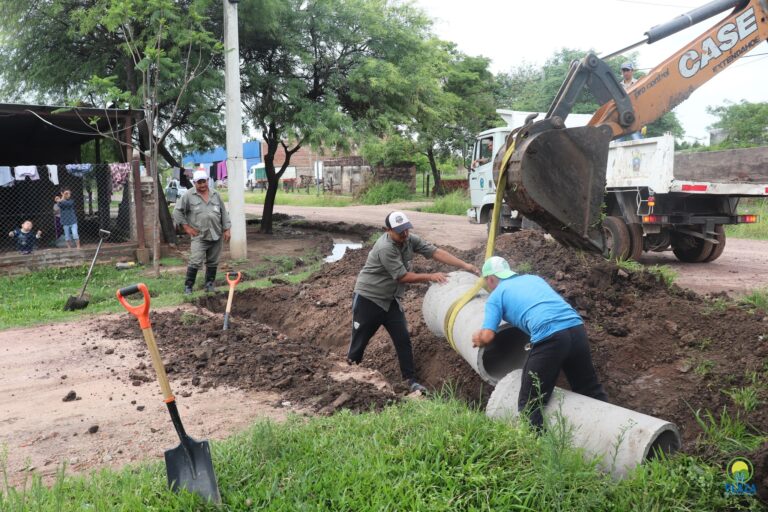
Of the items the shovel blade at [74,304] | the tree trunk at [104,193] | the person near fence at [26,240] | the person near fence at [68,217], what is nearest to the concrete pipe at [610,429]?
the shovel blade at [74,304]

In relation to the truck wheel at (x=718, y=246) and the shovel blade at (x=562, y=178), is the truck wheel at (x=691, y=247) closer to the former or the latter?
the truck wheel at (x=718, y=246)

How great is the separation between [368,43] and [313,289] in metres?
8.48

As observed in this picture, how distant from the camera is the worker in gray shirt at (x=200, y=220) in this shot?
31.2 feet

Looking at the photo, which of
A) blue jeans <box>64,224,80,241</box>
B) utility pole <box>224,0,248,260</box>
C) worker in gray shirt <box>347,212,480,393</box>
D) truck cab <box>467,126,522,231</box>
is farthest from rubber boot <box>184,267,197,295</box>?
truck cab <box>467,126,522,231</box>

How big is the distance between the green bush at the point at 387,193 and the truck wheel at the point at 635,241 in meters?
22.0

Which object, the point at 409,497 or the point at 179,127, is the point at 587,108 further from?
the point at 409,497

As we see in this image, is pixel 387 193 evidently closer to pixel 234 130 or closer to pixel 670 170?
pixel 234 130

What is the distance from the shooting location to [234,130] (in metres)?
13.1

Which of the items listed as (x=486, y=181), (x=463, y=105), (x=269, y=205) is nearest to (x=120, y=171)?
(x=269, y=205)

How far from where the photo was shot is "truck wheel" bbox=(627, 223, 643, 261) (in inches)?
408

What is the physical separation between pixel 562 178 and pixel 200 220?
6083 mm

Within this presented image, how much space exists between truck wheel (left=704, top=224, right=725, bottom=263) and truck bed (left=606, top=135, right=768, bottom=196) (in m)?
0.83

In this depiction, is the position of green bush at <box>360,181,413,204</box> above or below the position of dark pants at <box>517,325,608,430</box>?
above

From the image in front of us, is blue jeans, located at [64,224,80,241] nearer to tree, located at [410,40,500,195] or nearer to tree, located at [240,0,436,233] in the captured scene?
tree, located at [240,0,436,233]
